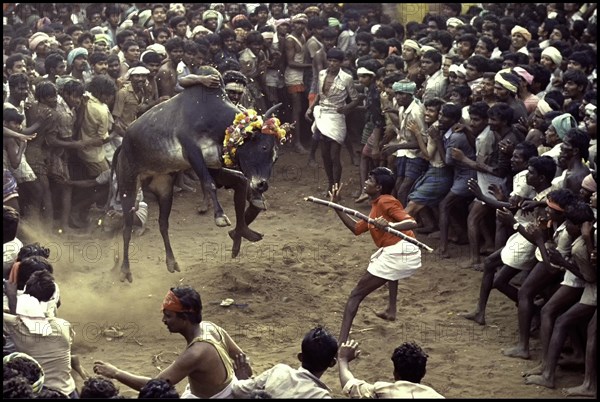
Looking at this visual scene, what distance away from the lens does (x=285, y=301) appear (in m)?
12.7

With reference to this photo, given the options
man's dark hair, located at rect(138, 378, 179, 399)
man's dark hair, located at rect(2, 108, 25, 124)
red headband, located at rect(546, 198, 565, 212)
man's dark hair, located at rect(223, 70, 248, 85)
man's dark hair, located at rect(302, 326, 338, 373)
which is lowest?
man's dark hair, located at rect(2, 108, 25, 124)

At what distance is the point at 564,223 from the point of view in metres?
10.4

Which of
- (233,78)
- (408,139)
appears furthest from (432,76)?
(233,78)

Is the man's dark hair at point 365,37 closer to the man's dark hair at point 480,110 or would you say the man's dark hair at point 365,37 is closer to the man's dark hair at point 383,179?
the man's dark hair at point 480,110

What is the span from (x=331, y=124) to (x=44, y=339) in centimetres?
816

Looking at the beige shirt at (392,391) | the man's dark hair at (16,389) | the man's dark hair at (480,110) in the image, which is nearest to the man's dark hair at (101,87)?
the man's dark hair at (480,110)

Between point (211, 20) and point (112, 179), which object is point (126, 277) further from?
point (211, 20)

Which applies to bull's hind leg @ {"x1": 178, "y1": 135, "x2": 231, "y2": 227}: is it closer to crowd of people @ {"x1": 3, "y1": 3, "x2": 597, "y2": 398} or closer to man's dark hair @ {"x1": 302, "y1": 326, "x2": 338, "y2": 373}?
crowd of people @ {"x1": 3, "y1": 3, "x2": 597, "y2": 398}

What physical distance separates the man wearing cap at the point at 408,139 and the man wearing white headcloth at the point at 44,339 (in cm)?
674

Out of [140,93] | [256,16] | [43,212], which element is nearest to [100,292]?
[43,212]

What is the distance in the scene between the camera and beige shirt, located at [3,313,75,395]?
8578 mm

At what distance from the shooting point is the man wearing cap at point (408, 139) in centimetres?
1449

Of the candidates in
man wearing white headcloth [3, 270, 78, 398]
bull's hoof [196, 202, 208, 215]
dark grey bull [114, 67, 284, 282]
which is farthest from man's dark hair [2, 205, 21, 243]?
bull's hoof [196, 202, 208, 215]

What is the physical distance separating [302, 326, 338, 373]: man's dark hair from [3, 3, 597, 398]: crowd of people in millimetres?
11
